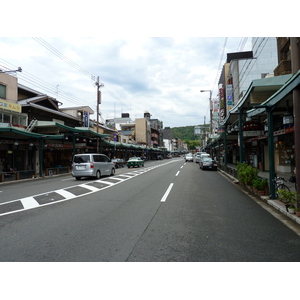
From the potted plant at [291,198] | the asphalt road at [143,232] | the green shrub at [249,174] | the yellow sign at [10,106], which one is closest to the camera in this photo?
the asphalt road at [143,232]

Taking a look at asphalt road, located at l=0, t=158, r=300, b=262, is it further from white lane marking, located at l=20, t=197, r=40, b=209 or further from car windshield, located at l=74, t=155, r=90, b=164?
car windshield, located at l=74, t=155, r=90, b=164

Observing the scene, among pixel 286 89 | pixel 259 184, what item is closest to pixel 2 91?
pixel 259 184

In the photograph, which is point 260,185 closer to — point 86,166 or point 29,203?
point 29,203

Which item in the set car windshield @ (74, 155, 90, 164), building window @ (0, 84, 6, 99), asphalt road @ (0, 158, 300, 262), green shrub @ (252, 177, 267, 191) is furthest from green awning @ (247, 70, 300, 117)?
building window @ (0, 84, 6, 99)

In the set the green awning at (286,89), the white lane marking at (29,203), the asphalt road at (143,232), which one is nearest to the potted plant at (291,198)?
the asphalt road at (143,232)

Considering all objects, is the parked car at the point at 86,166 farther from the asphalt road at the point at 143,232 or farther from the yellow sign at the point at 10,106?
the yellow sign at the point at 10,106

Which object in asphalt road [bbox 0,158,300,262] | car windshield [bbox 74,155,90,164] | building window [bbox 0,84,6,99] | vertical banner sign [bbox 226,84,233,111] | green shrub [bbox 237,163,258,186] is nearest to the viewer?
asphalt road [bbox 0,158,300,262]

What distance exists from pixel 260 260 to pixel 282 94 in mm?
5674

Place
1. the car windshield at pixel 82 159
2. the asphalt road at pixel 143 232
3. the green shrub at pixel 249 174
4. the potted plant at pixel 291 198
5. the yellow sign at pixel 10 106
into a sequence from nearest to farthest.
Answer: the asphalt road at pixel 143 232
the potted plant at pixel 291 198
the green shrub at pixel 249 174
the car windshield at pixel 82 159
the yellow sign at pixel 10 106

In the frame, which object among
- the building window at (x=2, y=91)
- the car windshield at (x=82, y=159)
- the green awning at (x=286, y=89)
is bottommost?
the car windshield at (x=82, y=159)

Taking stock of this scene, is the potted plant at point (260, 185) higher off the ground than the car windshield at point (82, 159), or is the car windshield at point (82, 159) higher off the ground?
the car windshield at point (82, 159)

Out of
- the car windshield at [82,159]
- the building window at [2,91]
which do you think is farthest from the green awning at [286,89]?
the building window at [2,91]

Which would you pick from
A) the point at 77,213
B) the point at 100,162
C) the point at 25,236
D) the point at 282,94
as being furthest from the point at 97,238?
the point at 100,162

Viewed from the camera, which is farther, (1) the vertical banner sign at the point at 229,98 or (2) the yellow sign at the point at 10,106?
(1) the vertical banner sign at the point at 229,98
